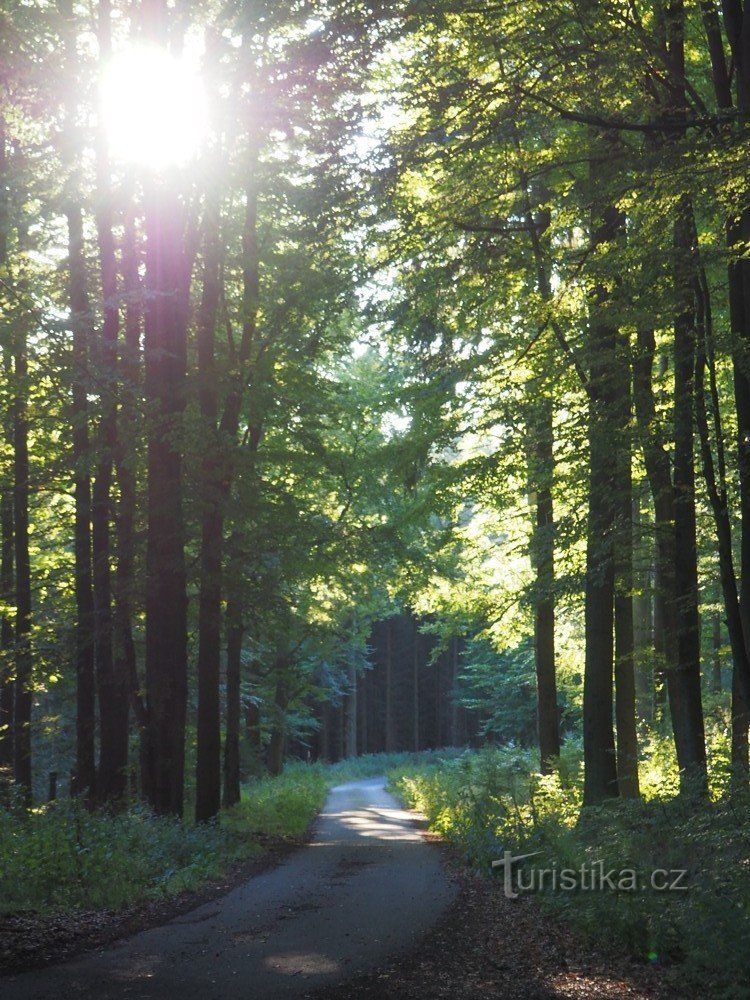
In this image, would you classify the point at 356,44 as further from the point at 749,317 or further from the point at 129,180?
the point at 129,180

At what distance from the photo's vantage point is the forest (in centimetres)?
859

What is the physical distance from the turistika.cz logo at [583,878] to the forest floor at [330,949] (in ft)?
0.70

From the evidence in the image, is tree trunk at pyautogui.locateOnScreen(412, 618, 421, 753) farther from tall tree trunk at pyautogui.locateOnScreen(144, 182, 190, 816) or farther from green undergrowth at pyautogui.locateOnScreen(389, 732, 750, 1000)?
green undergrowth at pyautogui.locateOnScreen(389, 732, 750, 1000)

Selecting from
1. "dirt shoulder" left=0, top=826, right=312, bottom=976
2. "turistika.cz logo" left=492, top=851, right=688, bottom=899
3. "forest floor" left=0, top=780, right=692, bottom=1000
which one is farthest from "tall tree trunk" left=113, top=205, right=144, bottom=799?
"turistika.cz logo" left=492, top=851, right=688, bottom=899

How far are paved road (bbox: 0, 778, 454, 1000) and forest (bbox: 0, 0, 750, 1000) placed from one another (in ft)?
2.59

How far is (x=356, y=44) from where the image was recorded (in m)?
8.47

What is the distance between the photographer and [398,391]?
17.1 meters

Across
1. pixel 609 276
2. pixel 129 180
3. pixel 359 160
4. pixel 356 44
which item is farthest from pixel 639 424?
pixel 129 180

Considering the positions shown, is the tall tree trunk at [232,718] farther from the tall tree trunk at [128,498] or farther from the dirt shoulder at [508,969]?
the dirt shoulder at [508,969]

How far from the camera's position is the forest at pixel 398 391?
28.2 feet

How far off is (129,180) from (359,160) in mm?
7820

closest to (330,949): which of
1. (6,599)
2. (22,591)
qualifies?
(22,591)

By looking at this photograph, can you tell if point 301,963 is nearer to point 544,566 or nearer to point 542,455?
point 544,566

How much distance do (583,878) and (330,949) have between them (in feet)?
8.01
